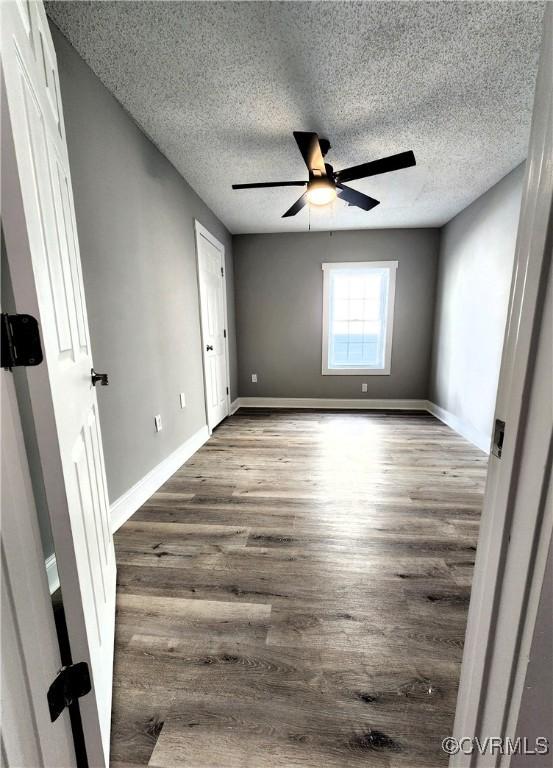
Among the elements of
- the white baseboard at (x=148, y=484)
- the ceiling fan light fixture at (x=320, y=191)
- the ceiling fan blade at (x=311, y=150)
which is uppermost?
the ceiling fan blade at (x=311, y=150)

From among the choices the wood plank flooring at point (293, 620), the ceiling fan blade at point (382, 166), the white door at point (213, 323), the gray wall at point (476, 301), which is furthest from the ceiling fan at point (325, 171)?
the wood plank flooring at point (293, 620)

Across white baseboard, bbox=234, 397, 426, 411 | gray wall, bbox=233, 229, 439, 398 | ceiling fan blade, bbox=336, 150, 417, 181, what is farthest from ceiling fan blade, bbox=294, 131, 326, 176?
white baseboard, bbox=234, 397, 426, 411

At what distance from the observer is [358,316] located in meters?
4.49

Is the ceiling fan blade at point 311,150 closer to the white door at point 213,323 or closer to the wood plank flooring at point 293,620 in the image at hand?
the white door at point 213,323

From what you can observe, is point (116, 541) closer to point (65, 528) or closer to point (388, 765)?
point (65, 528)

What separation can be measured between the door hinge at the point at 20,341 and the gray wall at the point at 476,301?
3255 millimetres

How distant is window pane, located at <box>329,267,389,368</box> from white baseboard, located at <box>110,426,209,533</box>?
8.53 ft

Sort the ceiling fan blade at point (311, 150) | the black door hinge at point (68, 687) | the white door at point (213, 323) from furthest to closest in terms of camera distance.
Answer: the white door at point (213, 323), the ceiling fan blade at point (311, 150), the black door hinge at point (68, 687)

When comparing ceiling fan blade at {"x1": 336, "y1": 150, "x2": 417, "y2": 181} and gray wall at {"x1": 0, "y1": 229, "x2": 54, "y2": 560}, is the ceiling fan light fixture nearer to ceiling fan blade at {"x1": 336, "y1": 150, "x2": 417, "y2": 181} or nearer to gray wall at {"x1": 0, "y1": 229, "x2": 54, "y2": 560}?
ceiling fan blade at {"x1": 336, "y1": 150, "x2": 417, "y2": 181}

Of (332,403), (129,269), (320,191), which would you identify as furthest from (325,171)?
(332,403)

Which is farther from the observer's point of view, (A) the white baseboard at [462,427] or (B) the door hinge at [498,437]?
(A) the white baseboard at [462,427]

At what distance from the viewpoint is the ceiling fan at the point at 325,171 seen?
72.7 inches

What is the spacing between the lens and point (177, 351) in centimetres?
262

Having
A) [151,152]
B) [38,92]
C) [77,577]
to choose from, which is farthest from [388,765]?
[151,152]
